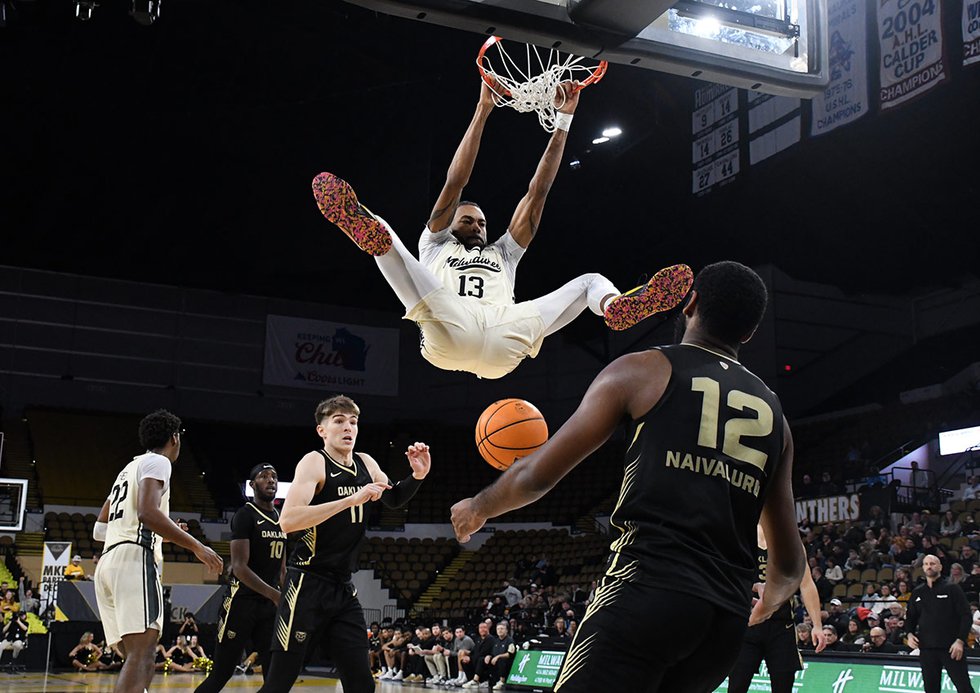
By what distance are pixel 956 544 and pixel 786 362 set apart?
8.34 m

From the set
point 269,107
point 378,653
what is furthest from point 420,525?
point 269,107

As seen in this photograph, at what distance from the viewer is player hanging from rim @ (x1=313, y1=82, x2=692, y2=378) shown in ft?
18.5

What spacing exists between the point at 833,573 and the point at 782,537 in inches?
550

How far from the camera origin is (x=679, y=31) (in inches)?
213

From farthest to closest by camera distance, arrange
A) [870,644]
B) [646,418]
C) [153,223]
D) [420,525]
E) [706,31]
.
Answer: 1. [420,525]
2. [153,223]
3. [870,644]
4. [706,31]
5. [646,418]

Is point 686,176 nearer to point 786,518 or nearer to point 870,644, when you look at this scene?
point 870,644

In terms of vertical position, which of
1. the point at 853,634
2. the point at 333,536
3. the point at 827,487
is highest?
the point at 827,487

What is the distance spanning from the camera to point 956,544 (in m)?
15.2

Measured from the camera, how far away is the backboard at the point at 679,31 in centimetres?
496

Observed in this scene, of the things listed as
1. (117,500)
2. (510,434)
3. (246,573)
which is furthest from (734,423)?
(246,573)

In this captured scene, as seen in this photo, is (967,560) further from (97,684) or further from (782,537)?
(782,537)

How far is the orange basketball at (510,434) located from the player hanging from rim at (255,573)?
230cm

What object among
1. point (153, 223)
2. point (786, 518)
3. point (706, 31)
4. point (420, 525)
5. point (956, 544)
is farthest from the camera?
point (420, 525)

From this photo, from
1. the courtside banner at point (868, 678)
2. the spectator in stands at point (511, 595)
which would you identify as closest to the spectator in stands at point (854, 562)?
the courtside banner at point (868, 678)
